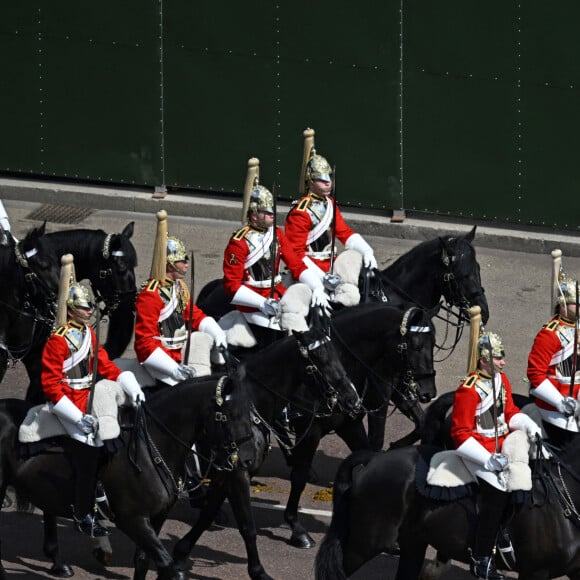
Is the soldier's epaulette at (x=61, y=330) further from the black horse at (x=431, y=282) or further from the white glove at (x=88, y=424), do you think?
the black horse at (x=431, y=282)

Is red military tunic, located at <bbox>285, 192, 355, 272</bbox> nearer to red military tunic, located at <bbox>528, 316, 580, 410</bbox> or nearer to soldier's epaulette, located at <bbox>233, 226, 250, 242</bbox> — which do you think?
soldier's epaulette, located at <bbox>233, 226, 250, 242</bbox>

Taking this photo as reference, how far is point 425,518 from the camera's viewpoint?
43.0ft

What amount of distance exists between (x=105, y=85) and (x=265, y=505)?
31.1 feet

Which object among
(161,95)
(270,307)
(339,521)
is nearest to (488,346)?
(339,521)

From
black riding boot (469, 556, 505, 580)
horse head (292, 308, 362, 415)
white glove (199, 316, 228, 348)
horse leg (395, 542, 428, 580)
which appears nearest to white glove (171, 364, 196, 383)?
white glove (199, 316, 228, 348)

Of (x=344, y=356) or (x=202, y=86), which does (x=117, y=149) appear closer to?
(x=202, y=86)

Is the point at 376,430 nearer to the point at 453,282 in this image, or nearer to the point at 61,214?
the point at 453,282

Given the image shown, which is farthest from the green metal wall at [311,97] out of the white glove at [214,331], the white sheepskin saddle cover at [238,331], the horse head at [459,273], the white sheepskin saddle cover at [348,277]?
the white glove at [214,331]

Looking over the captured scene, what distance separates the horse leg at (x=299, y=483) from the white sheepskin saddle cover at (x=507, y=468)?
2263 mm

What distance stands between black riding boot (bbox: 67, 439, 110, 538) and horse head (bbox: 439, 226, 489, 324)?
15.1 ft

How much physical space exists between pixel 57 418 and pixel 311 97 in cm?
1021

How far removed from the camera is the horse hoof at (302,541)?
15.0m

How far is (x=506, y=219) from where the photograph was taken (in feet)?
74.7

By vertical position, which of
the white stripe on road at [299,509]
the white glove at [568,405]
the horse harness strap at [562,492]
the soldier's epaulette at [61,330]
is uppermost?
the soldier's epaulette at [61,330]
